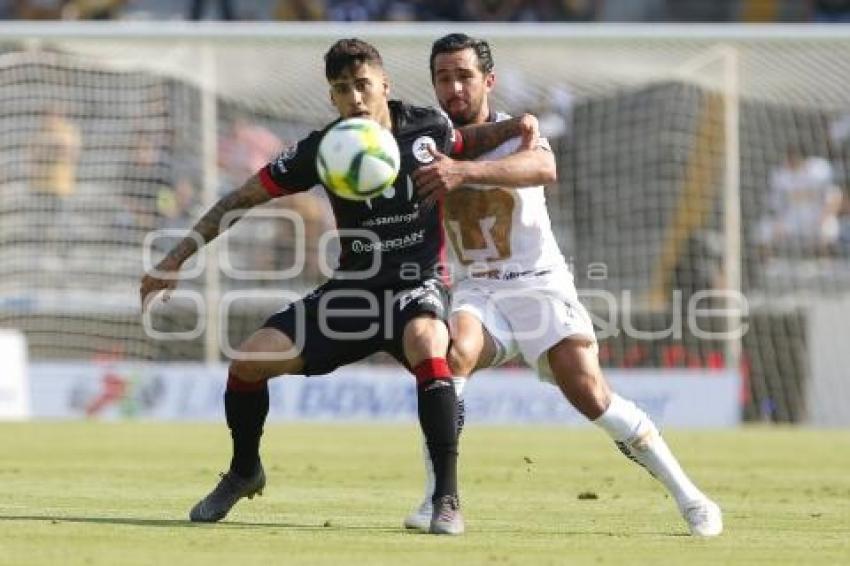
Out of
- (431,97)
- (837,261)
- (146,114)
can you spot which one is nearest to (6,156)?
(146,114)

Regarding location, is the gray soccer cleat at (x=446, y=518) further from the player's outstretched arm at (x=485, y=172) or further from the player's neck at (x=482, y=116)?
the player's neck at (x=482, y=116)

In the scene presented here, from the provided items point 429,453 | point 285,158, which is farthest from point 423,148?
point 429,453

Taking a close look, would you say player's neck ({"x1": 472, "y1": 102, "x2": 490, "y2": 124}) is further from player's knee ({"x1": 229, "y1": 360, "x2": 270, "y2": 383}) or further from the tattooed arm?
player's knee ({"x1": 229, "y1": 360, "x2": 270, "y2": 383})

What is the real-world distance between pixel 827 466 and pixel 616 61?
31.1 ft

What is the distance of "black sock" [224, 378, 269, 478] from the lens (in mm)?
8820

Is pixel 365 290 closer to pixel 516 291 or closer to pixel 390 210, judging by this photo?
pixel 390 210

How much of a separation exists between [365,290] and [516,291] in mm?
923

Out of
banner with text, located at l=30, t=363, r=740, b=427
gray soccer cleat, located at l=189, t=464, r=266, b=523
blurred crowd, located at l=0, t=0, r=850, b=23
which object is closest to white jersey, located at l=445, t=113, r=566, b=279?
gray soccer cleat, located at l=189, t=464, r=266, b=523

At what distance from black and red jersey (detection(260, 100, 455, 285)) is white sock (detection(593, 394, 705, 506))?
1081mm

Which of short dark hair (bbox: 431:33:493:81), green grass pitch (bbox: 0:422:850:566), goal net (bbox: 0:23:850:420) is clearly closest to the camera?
green grass pitch (bbox: 0:422:850:566)

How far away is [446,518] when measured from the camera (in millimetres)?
8375

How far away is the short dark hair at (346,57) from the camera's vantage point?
27.7ft

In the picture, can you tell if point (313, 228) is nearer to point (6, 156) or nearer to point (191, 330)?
point (191, 330)

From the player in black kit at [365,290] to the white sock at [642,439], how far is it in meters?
0.77
